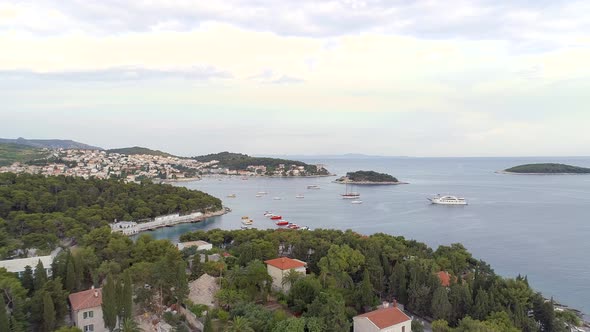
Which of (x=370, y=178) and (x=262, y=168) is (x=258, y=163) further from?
(x=370, y=178)

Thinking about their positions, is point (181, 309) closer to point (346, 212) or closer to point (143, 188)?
point (143, 188)

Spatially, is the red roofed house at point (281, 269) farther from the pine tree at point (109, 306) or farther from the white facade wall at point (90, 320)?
the white facade wall at point (90, 320)

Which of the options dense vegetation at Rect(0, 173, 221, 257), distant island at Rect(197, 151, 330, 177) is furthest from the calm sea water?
distant island at Rect(197, 151, 330, 177)

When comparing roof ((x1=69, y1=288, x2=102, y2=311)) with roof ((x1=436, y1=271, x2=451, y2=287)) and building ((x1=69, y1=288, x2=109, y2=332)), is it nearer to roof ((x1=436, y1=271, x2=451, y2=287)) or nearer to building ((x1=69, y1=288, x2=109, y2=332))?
building ((x1=69, y1=288, x2=109, y2=332))

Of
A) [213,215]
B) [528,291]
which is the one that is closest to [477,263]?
[528,291]

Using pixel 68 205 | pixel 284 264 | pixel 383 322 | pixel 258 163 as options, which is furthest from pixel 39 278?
pixel 258 163

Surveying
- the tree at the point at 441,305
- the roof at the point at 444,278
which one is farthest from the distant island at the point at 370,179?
the tree at the point at 441,305
